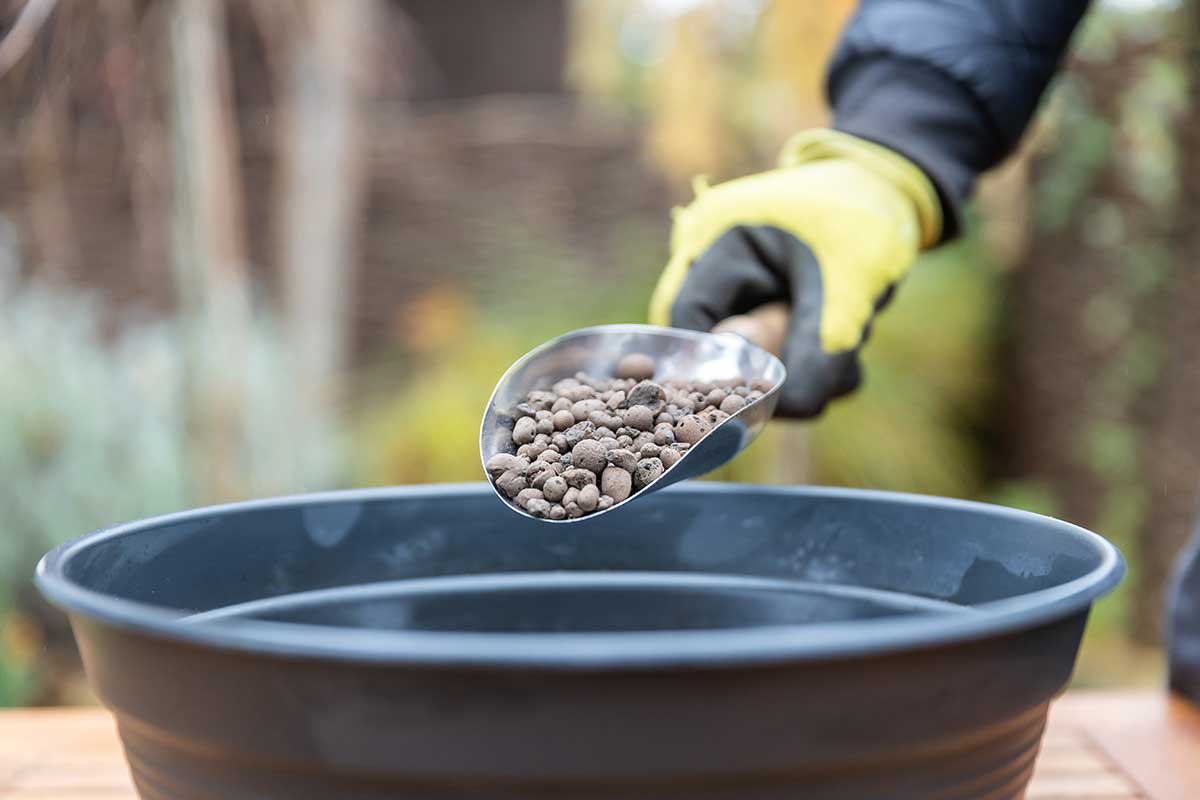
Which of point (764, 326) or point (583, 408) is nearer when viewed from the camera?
point (583, 408)

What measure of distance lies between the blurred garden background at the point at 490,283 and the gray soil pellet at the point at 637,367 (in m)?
1.58

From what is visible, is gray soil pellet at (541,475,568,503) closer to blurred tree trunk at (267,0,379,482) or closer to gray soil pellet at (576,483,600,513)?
gray soil pellet at (576,483,600,513)

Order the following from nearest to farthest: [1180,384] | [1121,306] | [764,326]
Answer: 1. [764,326]
2. [1180,384]
3. [1121,306]

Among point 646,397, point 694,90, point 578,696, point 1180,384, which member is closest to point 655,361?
point 646,397

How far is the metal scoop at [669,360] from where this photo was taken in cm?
87

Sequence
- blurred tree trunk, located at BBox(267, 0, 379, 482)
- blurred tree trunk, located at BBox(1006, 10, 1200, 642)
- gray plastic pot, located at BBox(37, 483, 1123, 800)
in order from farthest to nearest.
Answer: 1. blurred tree trunk, located at BBox(267, 0, 379, 482)
2. blurred tree trunk, located at BBox(1006, 10, 1200, 642)
3. gray plastic pot, located at BBox(37, 483, 1123, 800)

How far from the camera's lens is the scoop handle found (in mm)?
974

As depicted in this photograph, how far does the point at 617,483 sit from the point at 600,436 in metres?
0.05

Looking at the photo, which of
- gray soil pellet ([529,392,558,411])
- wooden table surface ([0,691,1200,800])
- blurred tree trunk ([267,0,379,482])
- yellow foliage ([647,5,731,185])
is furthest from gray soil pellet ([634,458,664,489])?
blurred tree trunk ([267,0,379,482])

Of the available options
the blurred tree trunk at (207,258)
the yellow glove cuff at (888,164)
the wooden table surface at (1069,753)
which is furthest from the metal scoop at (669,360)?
the blurred tree trunk at (207,258)

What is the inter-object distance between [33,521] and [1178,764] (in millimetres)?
2664

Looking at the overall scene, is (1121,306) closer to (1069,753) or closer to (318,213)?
(318,213)

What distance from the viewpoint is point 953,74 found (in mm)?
1053

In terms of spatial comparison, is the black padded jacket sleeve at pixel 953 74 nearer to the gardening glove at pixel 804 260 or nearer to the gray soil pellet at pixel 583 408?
the gardening glove at pixel 804 260
